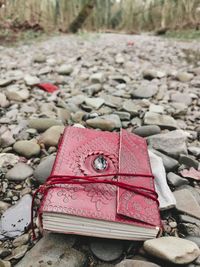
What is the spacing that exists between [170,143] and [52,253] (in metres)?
1.02

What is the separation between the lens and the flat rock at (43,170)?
1.68m

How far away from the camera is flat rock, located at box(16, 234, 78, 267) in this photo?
1182mm

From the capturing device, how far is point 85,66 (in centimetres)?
408

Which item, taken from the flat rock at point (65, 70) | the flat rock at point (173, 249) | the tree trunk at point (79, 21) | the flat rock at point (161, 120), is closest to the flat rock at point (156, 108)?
the flat rock at point (161, 120)

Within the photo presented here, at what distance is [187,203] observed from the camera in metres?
1.50

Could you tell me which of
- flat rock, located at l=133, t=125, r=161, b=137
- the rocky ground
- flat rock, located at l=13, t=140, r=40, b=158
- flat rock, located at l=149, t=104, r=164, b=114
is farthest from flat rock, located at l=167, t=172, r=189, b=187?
flat rock, located at l=149, t=104, r=164, b=114

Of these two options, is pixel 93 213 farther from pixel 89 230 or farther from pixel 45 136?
pixel 45 136

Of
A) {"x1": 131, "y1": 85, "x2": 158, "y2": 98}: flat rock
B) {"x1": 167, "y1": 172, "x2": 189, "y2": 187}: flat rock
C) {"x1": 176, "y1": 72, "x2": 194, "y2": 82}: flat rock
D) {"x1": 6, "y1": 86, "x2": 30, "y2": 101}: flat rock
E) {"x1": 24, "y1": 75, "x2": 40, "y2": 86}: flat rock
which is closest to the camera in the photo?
{"x1": 167, "y1": 172, "x2": 189, "y2": 187}: flat rock

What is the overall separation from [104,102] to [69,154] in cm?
134

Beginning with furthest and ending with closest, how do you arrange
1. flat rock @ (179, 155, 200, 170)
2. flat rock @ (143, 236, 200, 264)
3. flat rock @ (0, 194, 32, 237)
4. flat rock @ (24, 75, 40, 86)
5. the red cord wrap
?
flat rock @ (24, 75, 40, 86)
flat rock @ (179, 155, 200, 170)
flat rock @ (0, 194, 32, 237)
the red cord wrap
flat rock @ (143, 236, 200, 264)

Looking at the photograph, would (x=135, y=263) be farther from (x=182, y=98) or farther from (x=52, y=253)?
(x=182, y=98)

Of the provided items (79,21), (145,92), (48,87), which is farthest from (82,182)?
(79,21)

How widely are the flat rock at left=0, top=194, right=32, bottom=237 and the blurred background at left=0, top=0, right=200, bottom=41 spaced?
5.26 meters

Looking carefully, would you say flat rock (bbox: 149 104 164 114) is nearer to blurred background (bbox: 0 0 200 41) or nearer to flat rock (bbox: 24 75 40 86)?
flat rock (bbox: 24 75 40 86)
